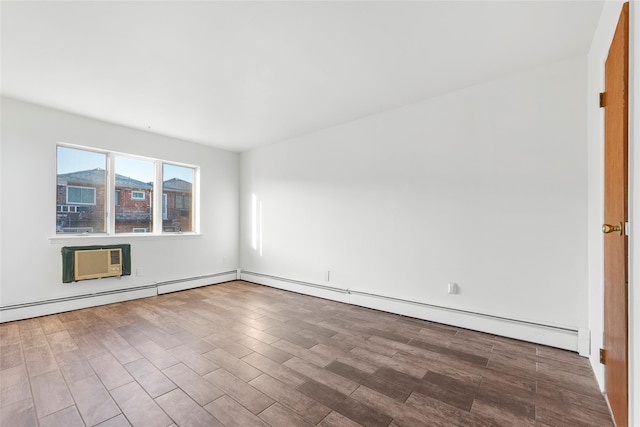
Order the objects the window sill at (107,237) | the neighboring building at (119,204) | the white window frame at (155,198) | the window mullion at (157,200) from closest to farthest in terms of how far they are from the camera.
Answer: the window sill at (107,237) → the neighboring building at (119,204) → the white window frame at (155,198) → the window mullion at (157,200)

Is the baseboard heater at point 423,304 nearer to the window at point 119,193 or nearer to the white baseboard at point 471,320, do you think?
the white baseboard at point 471,320

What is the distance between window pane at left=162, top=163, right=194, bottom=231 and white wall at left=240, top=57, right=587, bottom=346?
2.08m

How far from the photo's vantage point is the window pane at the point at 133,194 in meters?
4.19

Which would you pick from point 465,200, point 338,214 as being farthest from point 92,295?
point 465,200

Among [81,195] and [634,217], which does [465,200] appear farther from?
[81,195]

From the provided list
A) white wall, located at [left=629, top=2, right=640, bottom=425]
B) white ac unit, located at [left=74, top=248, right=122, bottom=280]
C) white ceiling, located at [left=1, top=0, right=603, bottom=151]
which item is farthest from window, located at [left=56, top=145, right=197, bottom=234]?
white wall, located at [left=629, top=2, right=640, bottom=425]

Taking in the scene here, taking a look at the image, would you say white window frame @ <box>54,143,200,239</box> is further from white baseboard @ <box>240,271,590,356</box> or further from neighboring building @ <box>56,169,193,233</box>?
white baseboard @ <box>240,271,590,356</box>

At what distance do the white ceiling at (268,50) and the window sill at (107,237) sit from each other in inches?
63.0

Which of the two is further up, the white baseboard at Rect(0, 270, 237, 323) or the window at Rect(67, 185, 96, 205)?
the window at Rect(67, 185, 96, 205)

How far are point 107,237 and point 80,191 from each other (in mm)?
693

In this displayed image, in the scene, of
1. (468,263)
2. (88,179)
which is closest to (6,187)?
(88,179)

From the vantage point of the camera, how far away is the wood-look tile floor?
5.48 ft

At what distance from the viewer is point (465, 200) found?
3010 millimetres

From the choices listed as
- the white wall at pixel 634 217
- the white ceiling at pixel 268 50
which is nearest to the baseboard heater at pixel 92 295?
the white ceiling at pixel 268 50
